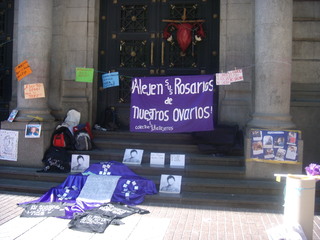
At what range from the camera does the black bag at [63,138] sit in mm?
8703

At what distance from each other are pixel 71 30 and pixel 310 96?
6.47 m

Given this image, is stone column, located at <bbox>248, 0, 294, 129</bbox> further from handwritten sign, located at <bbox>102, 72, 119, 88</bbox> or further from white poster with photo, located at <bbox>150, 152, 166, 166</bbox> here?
handwritten sign, located at <bbox>102, 72, 119, 88</bbox>

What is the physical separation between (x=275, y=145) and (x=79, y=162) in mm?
4279

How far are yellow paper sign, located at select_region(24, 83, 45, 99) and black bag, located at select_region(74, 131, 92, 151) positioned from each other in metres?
1.38

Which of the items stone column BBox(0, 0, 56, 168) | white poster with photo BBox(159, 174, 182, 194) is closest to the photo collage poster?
white poster with photo BBox(159, 174, 182, 194)

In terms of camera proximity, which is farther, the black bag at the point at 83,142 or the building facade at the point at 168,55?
the black bag at the point at 83,142

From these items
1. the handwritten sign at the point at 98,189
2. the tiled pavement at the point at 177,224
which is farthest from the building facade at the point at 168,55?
the tiled pavement at the point at 177,224

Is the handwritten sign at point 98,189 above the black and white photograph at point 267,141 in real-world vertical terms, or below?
below

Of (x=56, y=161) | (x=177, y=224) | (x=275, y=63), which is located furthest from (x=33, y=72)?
(x=275, y=63)

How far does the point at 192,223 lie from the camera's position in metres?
6.12

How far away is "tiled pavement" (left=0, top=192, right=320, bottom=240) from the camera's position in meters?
5.53

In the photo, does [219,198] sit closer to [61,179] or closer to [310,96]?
[61,179]

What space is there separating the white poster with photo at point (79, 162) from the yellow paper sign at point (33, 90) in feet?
5.96

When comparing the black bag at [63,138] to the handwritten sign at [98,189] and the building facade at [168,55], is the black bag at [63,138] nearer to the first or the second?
the building facade at [168,55]
